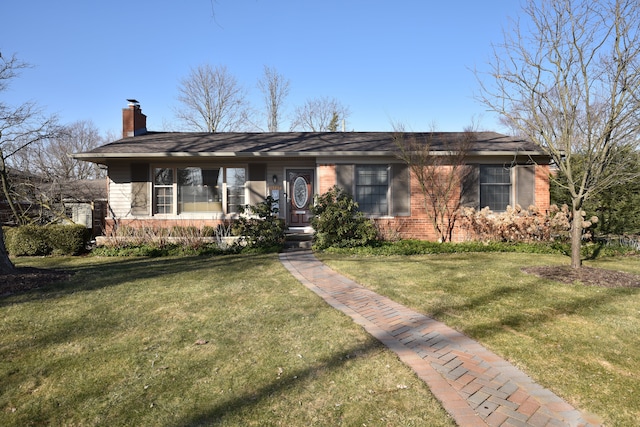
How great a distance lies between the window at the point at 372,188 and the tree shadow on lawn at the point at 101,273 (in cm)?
393

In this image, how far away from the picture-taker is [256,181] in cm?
1188

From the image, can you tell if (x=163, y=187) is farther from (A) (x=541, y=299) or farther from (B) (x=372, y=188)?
(A) (x=541, y=299)

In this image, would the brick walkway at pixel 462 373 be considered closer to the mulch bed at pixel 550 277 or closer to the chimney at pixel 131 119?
the mulch bed at pixel 550 277

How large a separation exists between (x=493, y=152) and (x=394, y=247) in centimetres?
433

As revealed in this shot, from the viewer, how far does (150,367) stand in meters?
3.15

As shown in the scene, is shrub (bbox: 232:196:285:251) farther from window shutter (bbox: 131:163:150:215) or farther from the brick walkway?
the brick walkway

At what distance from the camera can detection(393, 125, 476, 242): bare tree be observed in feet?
35.0

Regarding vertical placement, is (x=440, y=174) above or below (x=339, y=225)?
above

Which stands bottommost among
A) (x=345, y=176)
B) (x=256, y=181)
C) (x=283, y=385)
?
(x=283, y=385)

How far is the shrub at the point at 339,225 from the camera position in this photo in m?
9.70

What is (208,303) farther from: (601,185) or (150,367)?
(601,185)

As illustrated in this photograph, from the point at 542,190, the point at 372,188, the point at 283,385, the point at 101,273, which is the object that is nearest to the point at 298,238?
the point at 372,188

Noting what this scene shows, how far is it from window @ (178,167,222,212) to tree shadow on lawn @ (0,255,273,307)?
3088 millimetres

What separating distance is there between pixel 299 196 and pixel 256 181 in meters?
1.53
